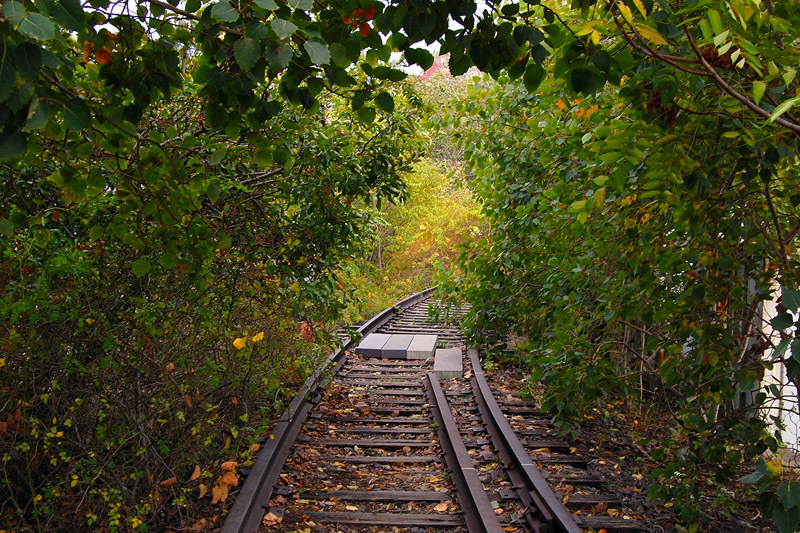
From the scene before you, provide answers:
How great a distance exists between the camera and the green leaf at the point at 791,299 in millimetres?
2510

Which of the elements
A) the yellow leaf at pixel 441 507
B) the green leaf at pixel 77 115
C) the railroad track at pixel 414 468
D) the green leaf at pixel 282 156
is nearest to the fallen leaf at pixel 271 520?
the railroad track at pixel 414 468

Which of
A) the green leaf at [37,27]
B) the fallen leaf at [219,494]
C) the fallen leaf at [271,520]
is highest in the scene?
the green leaf at [37,27]

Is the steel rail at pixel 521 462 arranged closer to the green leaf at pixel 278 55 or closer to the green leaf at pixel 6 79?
the green leaf at pixel 278 55

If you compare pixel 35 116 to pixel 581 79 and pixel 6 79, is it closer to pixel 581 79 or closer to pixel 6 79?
pixel 6 79

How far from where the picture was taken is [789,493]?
255cm

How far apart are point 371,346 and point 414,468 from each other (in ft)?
17.6

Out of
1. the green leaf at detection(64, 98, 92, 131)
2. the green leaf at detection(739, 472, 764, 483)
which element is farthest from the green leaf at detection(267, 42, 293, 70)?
the green leaf at detection(739, 472, 764, 483)

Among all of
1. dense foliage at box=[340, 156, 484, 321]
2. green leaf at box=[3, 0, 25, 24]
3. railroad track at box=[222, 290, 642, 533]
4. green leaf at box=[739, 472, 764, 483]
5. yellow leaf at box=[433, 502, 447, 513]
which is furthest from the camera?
dense foliage at box=[340, 156, 484, 321]

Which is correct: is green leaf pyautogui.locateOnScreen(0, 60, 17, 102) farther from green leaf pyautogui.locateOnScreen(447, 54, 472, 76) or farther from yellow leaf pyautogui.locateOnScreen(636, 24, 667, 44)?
yellow leaf pyautogui.locateOnScreen(636, 24, 667, 44)

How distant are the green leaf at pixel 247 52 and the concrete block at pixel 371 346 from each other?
30.7 ft

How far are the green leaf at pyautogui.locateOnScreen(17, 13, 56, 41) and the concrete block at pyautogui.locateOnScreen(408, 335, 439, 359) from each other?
988 centimetres

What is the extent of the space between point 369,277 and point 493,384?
497 inches

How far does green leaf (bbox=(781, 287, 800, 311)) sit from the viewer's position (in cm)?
251

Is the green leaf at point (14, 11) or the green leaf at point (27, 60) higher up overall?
the green leaf at point (14, 11)
